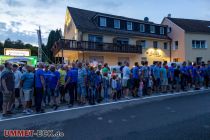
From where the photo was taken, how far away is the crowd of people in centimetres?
995

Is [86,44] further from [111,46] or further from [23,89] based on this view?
[23,89]

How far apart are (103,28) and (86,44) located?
18.3ft

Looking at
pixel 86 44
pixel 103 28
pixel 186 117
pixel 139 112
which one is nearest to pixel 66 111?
pixel 139 112

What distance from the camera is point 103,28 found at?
124ft

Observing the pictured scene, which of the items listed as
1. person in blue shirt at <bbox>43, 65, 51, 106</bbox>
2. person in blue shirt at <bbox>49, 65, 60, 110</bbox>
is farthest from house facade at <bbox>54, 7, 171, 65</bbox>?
person in blue shirt at <bbox>43, 65, 51, 106</bbox>

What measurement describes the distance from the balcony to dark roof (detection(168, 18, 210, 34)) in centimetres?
1047

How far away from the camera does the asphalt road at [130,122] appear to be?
22.1 feet

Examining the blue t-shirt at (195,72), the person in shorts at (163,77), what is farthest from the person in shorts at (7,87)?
the blue t-shirt at (195,72)

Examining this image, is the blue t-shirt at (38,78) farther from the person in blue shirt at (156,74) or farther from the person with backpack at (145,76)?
the person in blue shirt at (156,74)

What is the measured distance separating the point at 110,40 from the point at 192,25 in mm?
17131

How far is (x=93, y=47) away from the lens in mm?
34156

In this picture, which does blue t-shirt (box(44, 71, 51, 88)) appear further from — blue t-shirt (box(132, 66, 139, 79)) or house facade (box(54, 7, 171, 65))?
house facade (box(54, 7, 171, 65))

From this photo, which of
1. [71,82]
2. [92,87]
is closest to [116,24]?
[92,87]

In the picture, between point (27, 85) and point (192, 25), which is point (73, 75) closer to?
point (27, 85)
